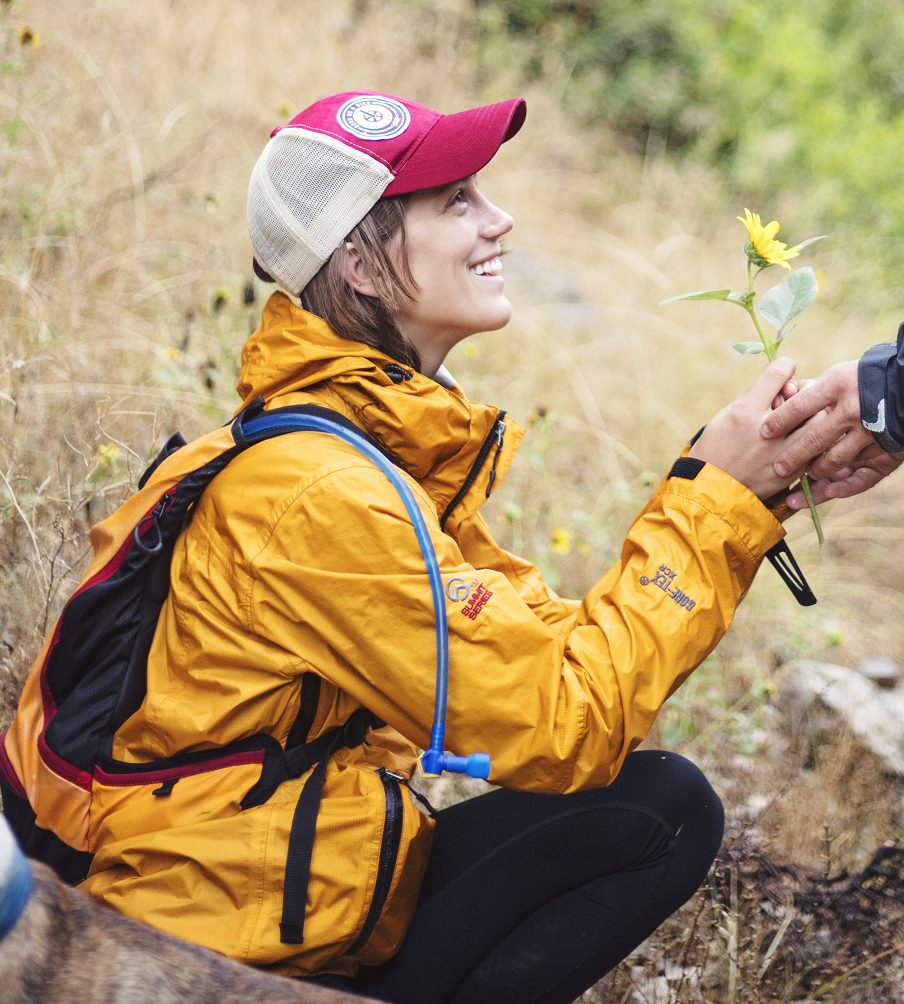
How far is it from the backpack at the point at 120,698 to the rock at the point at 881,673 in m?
2.63

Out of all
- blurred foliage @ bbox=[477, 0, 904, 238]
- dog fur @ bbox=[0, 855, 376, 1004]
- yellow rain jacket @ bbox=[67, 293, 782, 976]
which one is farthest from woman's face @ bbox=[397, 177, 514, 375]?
blurred foliage @ bbox=[477, 0, 904, 238]

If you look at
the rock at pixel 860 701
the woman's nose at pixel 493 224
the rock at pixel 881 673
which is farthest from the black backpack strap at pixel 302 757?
the rock at pixel 881 673

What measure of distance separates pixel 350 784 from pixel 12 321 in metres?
1.97

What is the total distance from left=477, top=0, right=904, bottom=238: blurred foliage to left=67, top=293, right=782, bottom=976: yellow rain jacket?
7068 millimetres

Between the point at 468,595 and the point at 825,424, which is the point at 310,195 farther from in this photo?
the point at 825,424

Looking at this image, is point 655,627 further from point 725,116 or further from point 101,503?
point 725,116

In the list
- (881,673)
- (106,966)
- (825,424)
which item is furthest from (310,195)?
(881,673)

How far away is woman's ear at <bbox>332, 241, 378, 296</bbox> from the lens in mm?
1633

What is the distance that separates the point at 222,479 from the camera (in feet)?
4.68

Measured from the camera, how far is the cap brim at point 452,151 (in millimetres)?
1611

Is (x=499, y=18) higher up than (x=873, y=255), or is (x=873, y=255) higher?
(x=499, y=18)

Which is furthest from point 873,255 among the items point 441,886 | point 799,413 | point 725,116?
point 441,886

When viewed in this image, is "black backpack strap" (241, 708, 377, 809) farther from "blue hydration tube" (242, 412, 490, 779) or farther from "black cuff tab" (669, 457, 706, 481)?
"black cuff tab" (669, 457, 706, 481)

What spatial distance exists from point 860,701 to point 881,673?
0.39m
